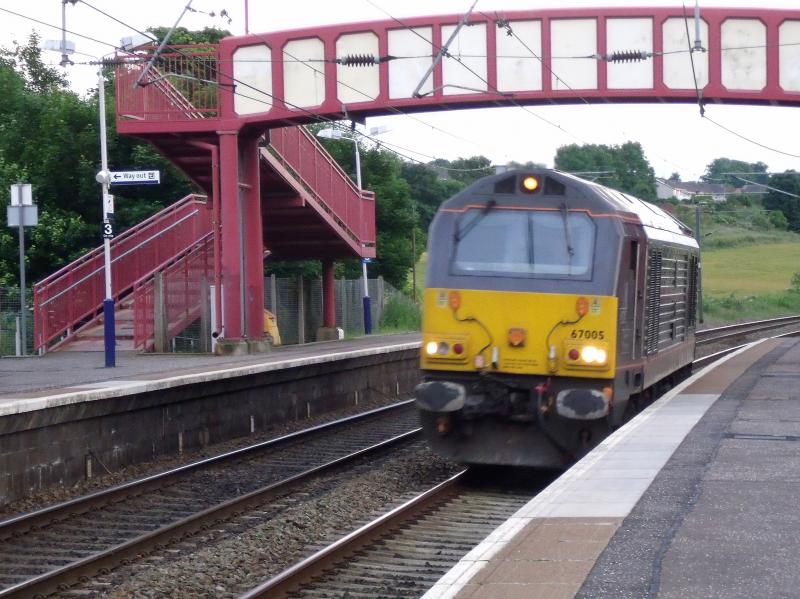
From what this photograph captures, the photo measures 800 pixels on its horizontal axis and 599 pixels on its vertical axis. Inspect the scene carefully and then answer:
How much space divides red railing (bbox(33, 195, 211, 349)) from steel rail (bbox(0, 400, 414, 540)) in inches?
377

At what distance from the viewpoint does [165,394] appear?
51.2 feet

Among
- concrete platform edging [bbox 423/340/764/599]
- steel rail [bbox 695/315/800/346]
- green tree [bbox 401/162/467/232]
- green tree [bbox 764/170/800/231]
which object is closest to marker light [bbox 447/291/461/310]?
concrete platform edging [bbox 423/340/764/599]

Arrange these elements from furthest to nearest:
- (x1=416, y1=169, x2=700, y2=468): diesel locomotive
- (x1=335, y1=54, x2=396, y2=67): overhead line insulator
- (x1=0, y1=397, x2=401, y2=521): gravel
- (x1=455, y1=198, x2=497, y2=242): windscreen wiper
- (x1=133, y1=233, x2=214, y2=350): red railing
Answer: (x1=133, y1=233, x2=214, y2=350): red railing < (x1=335, y1=54, x2=396, y2=67): overhead line insulator < (x1=455, y1=198, x2=497, y2=242): windscreen wiper < (x1=0, y1=397, x2=401, y2=521): gravel < (x1=416, y1=169, x2=700, y2=468): diesel locomotive

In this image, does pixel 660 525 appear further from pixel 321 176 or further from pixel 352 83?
pixel 321 176

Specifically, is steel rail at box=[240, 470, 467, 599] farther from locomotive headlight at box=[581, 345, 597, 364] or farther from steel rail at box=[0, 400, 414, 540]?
locomotive headlight at box=[581, 345, 597, 364]

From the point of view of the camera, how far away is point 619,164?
65125 millimetres

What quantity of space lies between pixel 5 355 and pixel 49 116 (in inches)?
479

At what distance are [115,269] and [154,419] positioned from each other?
38.1 feet

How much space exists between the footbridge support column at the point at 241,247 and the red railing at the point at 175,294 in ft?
3.99

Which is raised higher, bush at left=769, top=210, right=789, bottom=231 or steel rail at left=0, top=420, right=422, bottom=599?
bush at left=769, top=210, right=789, bottom=231

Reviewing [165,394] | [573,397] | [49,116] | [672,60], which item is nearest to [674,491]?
[573,397]

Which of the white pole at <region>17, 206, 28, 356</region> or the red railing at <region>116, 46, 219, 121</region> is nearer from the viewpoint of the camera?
the white pole at <region>17, 206, 28, 356</region>

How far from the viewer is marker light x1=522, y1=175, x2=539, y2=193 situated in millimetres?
12727

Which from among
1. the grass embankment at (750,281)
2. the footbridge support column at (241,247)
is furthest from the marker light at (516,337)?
the grass embankment at (750,281)
